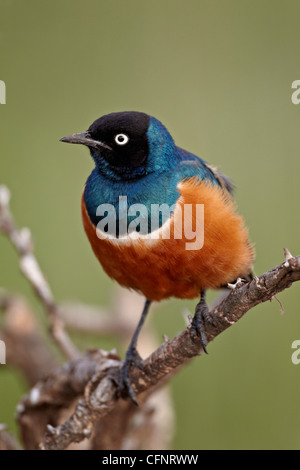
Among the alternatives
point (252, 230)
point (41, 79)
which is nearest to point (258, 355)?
point (252, 230)

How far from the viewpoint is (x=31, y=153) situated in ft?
17.2

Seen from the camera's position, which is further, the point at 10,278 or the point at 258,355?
the point at 10,278

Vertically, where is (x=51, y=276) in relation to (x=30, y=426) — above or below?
above

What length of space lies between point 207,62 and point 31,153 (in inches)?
62.2

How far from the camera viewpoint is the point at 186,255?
2.88 meters

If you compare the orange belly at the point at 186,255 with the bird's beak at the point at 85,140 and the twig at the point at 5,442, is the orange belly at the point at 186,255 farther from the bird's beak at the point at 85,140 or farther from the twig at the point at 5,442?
the twig at the point at 5,442

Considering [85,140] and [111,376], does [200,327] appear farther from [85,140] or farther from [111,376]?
[85,140]

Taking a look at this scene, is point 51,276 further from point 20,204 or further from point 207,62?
point 207,62

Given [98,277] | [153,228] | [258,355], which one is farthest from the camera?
[98,277]

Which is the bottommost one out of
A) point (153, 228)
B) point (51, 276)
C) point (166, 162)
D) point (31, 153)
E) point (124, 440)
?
point (124, 440)

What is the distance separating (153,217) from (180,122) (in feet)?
7.46

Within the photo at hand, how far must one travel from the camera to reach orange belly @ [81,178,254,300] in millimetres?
2888

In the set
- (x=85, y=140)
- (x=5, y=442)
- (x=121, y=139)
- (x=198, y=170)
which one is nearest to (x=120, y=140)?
(x=121, y=139)

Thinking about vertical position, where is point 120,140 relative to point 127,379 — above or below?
above
